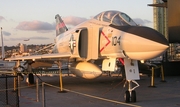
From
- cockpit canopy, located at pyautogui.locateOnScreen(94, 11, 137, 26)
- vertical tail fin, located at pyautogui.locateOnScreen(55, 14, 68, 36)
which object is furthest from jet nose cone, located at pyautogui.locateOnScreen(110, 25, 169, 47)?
vertical tail fin, located at pyautogui.locateOnScreen(55, 14, 68, 36)

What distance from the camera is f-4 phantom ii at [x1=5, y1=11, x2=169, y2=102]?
26.7 ft

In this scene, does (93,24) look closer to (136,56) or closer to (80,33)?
(80,33)

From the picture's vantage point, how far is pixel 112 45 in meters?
9.48

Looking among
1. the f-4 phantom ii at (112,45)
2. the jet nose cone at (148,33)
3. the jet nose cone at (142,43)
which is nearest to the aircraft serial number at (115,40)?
the f-4 phantom ii at (112,45)

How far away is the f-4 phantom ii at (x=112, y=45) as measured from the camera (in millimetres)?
8133

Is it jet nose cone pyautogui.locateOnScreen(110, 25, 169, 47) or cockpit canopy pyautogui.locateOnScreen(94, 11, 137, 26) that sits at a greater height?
cockpit canopy pyautogui.locateOnScreen(94, 11, 137, 26)

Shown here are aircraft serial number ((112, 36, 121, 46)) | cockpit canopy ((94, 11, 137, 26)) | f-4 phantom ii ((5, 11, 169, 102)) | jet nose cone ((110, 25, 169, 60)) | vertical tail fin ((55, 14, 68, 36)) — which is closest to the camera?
jet nose cone ((110, 25, 169, 60))

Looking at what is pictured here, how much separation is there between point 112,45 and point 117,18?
1.29 m

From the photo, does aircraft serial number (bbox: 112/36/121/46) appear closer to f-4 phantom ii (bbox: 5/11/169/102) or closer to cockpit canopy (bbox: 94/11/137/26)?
f-4 phantom ii (bbox: 5/11/169/102)

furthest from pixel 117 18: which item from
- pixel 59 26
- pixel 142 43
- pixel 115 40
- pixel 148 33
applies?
pixel 59 26

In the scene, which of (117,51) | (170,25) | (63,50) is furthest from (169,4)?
(117,51)

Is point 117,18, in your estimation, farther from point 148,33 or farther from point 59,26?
point 59,26

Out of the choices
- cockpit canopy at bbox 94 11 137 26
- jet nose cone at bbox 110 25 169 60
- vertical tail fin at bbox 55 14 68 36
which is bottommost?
jet nose cone at bbox 110 25 169 60

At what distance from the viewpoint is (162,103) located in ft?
26.9
